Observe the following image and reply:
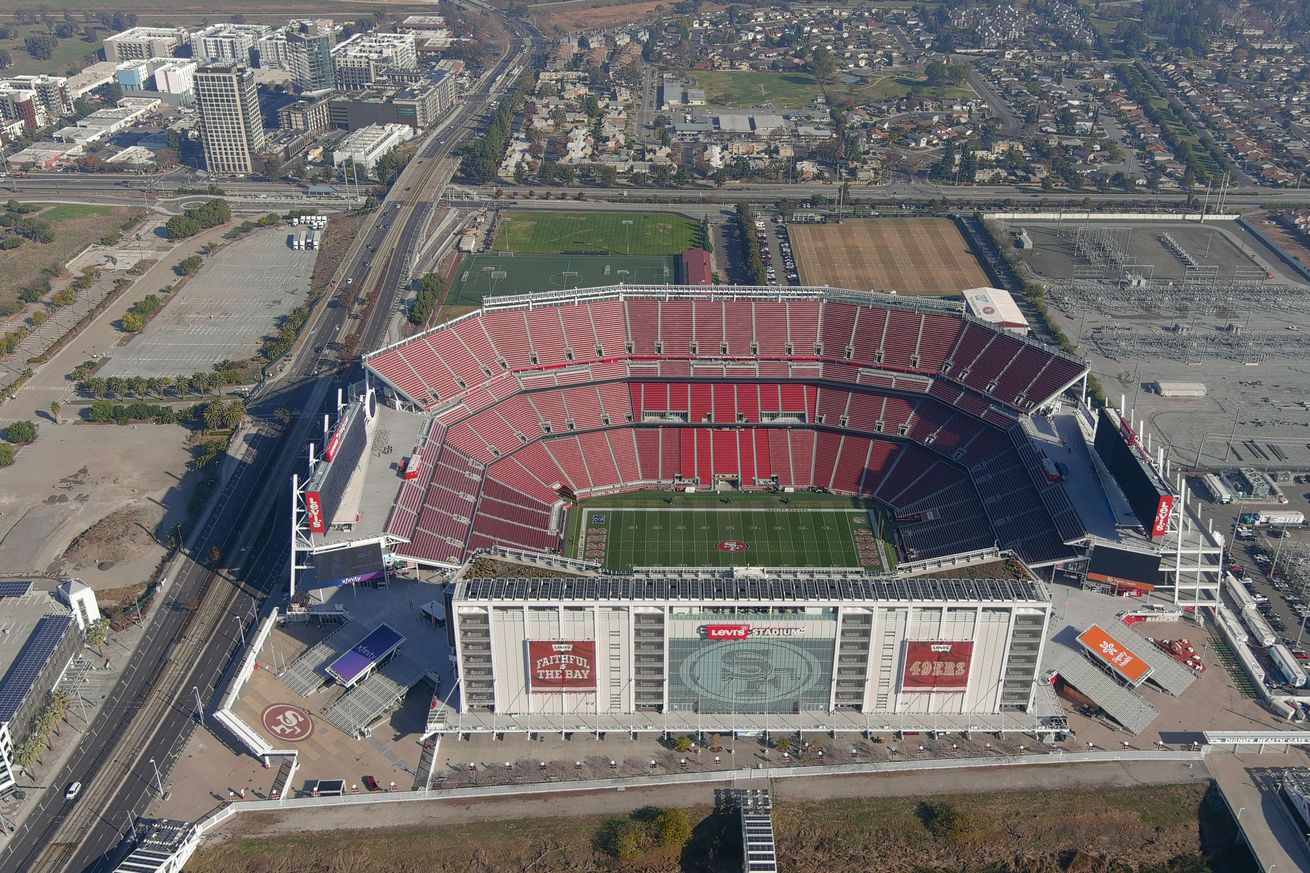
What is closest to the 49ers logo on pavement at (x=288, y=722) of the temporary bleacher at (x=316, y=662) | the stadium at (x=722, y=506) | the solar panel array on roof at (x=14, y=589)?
the temporary bleacher at (x=316, y=662)

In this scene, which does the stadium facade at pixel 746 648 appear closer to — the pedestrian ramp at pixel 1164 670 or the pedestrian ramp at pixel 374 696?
the pedestrian ramp at pixel 374 696

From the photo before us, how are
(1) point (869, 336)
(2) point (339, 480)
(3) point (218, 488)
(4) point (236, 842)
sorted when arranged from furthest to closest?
(1) point (869, 336)
(3) point (218, 488)
(2) point (339, 480)
(4) point (236, 842)

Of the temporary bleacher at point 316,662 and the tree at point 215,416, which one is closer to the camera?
the temporary bleacher at point 316,662

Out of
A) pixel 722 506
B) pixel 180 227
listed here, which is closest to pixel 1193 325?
pixel 722 506

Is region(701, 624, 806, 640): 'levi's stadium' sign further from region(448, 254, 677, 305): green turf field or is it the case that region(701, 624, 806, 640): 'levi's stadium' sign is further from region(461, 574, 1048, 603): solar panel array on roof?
region(448, 254, 677, 305): green turf field

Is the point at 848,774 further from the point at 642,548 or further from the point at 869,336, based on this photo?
the point at 869,336

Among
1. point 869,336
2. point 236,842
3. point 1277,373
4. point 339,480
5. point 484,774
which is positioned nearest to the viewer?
point 236,842

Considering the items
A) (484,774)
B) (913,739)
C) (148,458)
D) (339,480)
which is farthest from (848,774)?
(148,458)

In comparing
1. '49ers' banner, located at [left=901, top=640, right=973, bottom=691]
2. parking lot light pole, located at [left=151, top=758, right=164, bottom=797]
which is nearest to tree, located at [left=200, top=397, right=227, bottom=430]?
parking lot light pole, located at [left=151, top=758, right=164, bottom=797]
